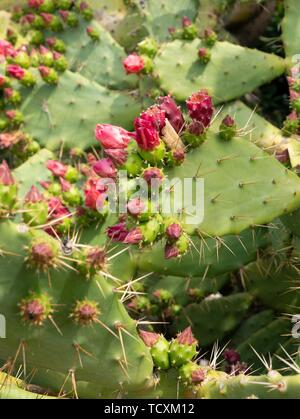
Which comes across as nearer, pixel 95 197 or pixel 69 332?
pixel 69 332

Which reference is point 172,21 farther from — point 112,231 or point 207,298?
point 112,231

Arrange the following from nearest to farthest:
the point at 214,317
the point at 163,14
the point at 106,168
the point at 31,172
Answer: the point at 106,168
the point at 214,317
the point at 31,172
the point at 163,14

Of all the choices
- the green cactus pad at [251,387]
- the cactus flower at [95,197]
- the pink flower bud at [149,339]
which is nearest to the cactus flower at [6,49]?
the cactus flower at [95,197]

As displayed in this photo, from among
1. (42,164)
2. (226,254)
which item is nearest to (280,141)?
(226,254)

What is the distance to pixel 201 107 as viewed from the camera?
2.01m

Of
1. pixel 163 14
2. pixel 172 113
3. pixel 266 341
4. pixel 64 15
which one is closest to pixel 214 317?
pixel 266 341

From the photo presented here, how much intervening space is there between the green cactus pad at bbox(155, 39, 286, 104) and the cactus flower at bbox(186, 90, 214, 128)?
3.02ft

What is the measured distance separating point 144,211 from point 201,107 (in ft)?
1.36

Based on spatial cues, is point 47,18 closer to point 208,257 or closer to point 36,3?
point 36,3

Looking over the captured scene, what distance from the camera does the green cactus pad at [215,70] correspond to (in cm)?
298

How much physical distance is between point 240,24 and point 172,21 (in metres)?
1.02

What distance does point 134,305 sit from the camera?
8.75 ft

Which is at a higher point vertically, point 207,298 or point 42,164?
point 42,164

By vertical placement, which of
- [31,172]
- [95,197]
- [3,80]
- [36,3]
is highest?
[36,3]
